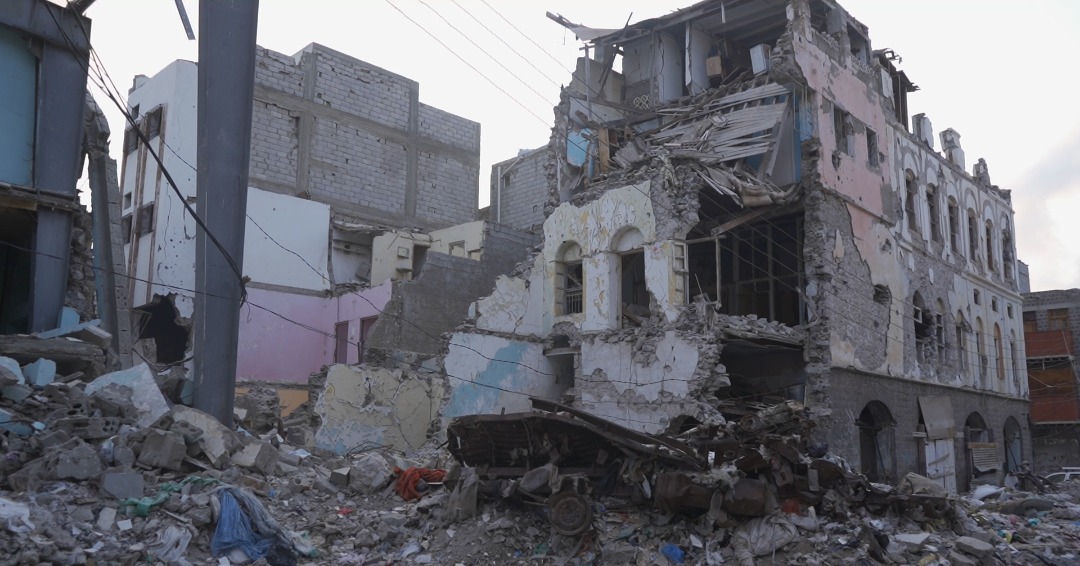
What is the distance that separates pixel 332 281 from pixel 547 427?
57.5ft

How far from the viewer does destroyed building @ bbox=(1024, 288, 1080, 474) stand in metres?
33.0

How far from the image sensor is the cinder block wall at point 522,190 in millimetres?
30500

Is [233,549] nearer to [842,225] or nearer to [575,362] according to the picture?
[575,362]

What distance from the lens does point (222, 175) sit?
1422 centimetres

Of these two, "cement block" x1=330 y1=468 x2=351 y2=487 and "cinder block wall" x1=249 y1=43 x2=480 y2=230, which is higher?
"cinder block wall" x1=249 y1=43 x2=480 y2=230

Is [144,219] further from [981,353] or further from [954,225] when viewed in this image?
[981,353]

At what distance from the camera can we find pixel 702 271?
22.2 meters

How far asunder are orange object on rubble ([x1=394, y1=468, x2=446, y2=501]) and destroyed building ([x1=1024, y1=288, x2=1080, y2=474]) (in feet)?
89.3

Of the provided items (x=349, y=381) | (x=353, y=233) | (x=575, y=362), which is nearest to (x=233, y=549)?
(x=349, y=381)

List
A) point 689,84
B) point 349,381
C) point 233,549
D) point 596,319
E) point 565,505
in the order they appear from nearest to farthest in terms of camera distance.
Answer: point 233,549, point 565,505, point 349,381, point 596,319, point 689,84

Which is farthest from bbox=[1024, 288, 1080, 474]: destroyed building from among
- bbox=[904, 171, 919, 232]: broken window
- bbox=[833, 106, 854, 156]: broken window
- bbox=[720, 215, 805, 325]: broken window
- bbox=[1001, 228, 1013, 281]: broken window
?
bbox=[833, 106, 854, 156]: broken window

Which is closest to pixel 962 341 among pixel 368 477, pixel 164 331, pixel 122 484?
pixel 368 477

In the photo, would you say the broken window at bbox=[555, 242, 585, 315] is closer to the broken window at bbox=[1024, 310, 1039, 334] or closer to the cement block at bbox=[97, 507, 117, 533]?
the cement block at bbox=[97, 507, 117, 533]

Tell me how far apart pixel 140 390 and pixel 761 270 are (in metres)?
14.2
